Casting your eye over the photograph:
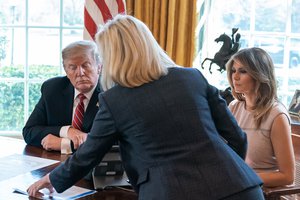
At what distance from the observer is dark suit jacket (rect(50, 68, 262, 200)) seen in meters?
1.22

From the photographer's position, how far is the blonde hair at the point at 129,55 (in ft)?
4.20

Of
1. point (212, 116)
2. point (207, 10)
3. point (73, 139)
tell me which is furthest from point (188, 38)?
point (212, 116)

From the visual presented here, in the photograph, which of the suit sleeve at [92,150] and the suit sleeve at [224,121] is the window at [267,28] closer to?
the suit sleeve at [224,121]

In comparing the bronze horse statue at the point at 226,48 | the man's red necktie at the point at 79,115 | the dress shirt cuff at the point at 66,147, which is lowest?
the dress shirt cuff at the point at 66,147

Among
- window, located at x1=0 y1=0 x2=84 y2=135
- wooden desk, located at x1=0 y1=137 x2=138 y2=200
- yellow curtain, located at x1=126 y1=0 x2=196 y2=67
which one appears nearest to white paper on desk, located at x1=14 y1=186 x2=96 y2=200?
wooden desk, located at x1=0 y1=137 x2=138 y2=200

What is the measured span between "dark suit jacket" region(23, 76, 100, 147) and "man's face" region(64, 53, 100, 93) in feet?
0.31

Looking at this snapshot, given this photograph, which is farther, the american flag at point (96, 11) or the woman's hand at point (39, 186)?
the american flag at point (96, 11)

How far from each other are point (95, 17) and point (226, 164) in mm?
2447

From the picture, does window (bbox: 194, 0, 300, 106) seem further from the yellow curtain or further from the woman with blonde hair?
the woman with blonde hair

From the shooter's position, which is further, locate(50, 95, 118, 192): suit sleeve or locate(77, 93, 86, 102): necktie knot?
locate(77, 93, 86, 102): necktie knot

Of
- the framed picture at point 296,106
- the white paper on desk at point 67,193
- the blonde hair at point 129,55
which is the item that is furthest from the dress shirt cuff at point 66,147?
the framed picture at point 296,106

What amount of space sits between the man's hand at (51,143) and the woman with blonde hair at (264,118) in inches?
37.9

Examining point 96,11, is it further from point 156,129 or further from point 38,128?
point 156,129

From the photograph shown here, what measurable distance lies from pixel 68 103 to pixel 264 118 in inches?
43.2
